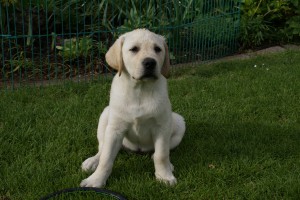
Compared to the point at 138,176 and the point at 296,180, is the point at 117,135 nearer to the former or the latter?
the point at 138,176

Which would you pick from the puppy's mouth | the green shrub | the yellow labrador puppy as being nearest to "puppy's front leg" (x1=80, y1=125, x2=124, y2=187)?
the yellow labrador puppy

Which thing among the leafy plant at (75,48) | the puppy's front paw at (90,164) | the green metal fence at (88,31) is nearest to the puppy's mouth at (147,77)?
the puppy's front paw at (90,164)

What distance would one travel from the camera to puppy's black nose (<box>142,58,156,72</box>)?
10.1 feet

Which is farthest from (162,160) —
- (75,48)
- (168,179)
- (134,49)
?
(75,48)

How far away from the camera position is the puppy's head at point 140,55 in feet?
10.2

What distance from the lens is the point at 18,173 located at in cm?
341

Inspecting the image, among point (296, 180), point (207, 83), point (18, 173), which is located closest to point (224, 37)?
point (207, 83)

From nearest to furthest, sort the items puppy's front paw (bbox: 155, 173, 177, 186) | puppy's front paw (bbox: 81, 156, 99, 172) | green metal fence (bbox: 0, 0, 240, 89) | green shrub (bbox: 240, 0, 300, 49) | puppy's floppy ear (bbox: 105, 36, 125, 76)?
1. puppy's floppy ear (bbox: 105, 36, 125, 76)
2. puppy's front paw (bbox: 155, 173, 177, 186)
3. puppy's front paw (bbox: 81, 156, 99, 172)
4. green metal fence (bbox: 0, 0, 240, 89)
5. green shrub (bbox: 240, 0, 300, 49)

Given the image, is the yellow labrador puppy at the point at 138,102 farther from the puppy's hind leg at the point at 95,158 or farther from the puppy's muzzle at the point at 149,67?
the puppy's hind leg at the point at 95,158

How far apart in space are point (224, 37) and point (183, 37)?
0.94 m

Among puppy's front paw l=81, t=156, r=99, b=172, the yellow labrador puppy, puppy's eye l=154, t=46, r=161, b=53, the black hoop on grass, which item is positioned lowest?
the black hoop on grass

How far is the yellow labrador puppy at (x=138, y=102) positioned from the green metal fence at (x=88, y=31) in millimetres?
2483

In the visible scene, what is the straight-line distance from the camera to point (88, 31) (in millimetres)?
6539

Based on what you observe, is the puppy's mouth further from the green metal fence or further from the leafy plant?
the leafy plant
